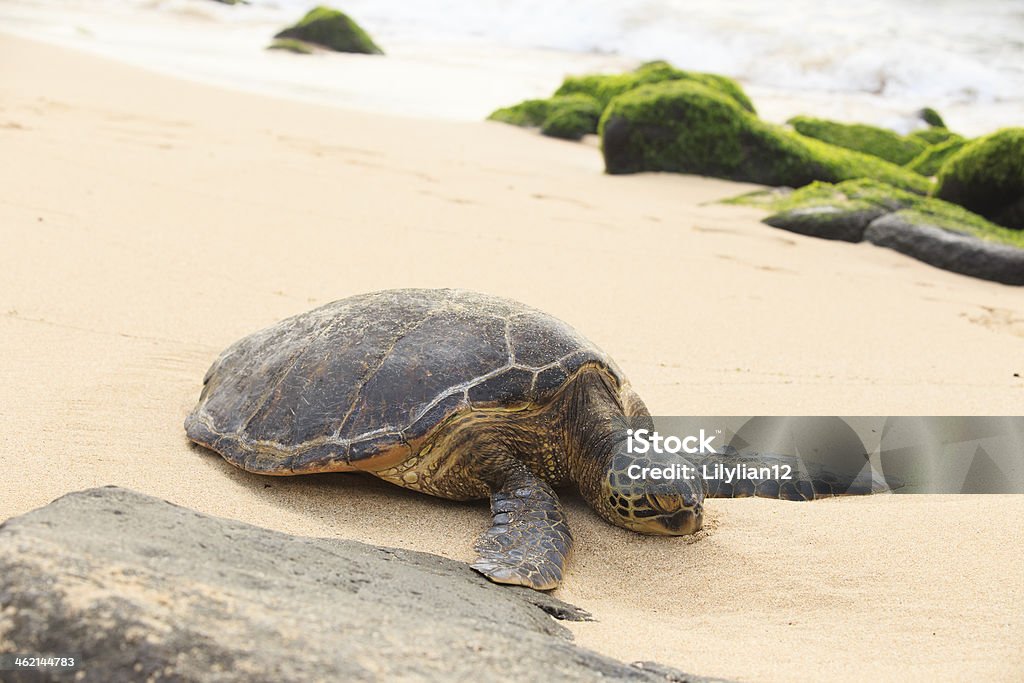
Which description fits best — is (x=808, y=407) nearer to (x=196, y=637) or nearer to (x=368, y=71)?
(x=196, y=637)

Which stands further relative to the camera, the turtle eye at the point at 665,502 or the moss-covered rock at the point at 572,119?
the moss-covered rock at the point at 572,119

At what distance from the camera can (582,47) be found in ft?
71.6

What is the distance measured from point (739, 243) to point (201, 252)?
12.1 feet

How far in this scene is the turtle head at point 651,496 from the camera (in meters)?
2.84

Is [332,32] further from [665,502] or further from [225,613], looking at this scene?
[225,613]

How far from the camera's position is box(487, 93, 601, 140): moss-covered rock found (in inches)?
430

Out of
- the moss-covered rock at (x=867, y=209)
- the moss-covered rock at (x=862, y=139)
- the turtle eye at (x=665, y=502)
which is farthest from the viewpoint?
the moss-covered rock at (x=862, y=139)

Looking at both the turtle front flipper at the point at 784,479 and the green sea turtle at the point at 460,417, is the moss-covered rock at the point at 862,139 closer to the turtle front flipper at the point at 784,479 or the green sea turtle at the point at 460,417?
the turtle front flipper at the point at 784,479

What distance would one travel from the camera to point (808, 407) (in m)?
4.02

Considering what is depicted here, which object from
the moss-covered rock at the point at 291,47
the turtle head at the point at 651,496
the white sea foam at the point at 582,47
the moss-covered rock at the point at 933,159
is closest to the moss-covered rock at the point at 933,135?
the white sea foam at the point at 582,47

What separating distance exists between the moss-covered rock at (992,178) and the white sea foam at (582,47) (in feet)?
19.3

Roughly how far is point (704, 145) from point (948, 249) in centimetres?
288

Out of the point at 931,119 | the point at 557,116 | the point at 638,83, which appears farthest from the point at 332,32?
the point at 931,119

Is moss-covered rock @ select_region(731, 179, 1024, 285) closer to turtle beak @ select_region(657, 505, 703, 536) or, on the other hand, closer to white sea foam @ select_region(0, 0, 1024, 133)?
turtle beak @ select_region(657, 505, 703, 536)
